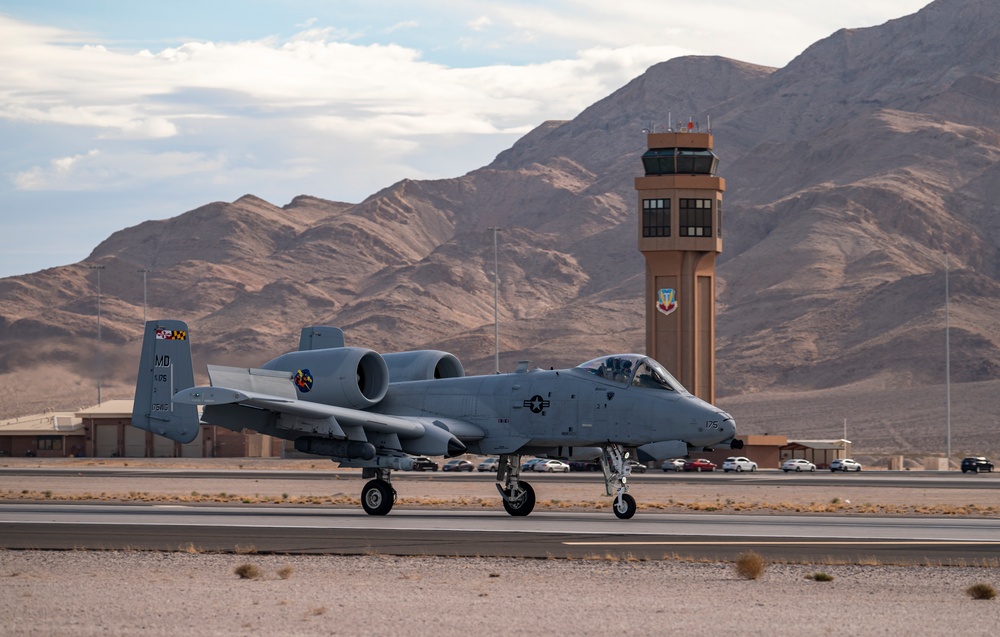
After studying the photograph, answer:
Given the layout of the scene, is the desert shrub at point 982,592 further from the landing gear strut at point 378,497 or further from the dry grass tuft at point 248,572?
the landing gear strut at point 378,497

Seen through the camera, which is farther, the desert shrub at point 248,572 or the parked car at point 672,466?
the parked car at point 672,466

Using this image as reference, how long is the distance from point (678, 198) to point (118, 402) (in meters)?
55.0

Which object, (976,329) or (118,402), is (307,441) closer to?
(118,402)

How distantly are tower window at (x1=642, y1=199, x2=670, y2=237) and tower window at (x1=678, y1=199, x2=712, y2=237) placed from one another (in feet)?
3.08

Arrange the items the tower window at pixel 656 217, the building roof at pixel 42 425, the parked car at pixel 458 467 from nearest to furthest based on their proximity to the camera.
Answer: the parked car at pixel 458 467, the tower window at pixel 656 217, the building roof at pixel 42 425

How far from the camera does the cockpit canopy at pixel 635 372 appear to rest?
30797 mm

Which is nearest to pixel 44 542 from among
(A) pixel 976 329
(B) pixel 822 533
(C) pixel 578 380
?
(C) pixel 578 380

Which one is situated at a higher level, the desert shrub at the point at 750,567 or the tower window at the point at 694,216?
the tower window at the point at 694,216

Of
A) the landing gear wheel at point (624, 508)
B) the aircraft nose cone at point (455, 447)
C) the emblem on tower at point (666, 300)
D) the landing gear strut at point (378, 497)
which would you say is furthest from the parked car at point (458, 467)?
the landing gear wheel at point (624, 508)

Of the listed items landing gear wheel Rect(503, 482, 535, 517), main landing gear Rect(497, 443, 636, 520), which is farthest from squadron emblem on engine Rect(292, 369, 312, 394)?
landing gear wheel Rect(503, 482, 535, 517)

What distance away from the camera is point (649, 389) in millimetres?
30688

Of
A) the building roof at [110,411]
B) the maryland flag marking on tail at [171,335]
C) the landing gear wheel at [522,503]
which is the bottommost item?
the landing gear wheel at [522,503]

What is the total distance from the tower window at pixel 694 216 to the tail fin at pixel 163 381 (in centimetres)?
5766

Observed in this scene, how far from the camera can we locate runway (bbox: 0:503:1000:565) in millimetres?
22875
